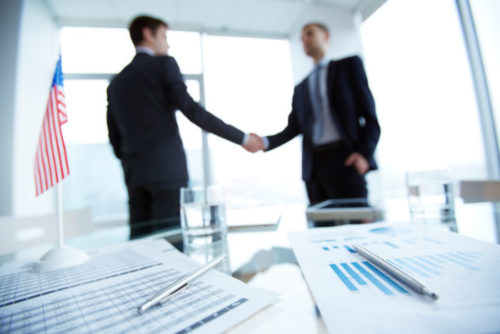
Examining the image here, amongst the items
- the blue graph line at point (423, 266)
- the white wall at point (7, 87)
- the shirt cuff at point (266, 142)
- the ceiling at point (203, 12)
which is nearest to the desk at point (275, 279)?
the blue graph line at point (423, 266)

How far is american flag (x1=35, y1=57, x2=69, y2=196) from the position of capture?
0.41 meters

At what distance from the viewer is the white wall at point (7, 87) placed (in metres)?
1.60

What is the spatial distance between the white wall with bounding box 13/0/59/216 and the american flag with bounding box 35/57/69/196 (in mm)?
1624

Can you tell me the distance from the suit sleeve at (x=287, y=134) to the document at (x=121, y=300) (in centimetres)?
73

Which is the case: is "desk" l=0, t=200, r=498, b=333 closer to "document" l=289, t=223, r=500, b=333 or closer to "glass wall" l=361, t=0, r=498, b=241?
"document" l=289, t=223, r=500, b=333

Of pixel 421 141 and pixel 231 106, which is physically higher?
pixel 231 106

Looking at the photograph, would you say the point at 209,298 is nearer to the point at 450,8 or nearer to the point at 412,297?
the point at 412,297

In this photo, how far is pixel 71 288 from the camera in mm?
226

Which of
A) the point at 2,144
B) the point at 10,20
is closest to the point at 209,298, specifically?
the point at 2,144

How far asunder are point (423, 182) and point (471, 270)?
0.34 meters

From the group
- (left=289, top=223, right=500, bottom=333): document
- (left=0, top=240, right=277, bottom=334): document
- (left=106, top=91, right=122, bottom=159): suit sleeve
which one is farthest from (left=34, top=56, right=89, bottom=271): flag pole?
(left=106, top=91, right=122, bottom=159): suit sleeve

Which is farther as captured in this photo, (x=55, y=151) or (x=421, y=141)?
(x=421, y=141)

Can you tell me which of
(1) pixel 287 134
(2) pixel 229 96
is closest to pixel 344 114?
(1) pixel 287 134

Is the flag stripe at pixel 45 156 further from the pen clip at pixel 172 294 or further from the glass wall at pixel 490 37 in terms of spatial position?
the glass wall at pixel 490 37
